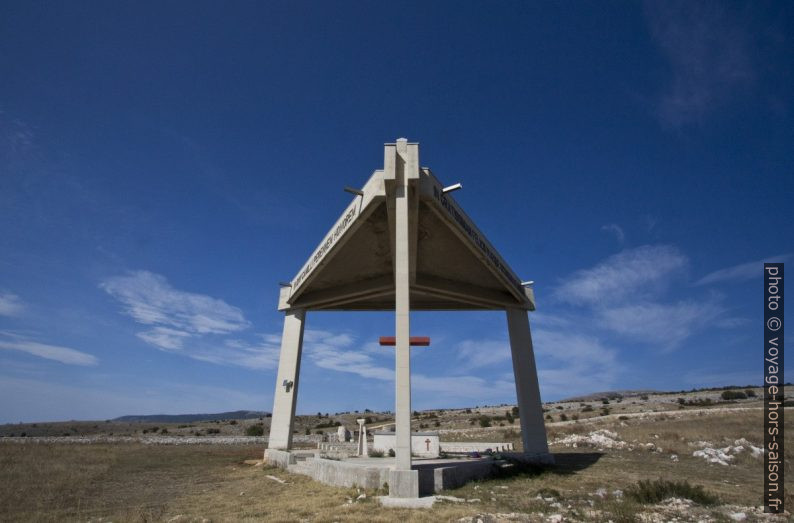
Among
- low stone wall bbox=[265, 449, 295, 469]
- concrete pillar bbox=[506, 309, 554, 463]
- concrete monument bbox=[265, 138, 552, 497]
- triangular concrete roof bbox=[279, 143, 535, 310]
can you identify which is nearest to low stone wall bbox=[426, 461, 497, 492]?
concrete monument bbox=[265, 138, 552, 497]

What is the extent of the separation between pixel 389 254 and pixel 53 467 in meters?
15.7

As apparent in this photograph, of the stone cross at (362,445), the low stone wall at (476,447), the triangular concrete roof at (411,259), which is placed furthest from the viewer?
the low stone wall at (476,447)

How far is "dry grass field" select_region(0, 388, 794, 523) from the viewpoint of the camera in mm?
8856

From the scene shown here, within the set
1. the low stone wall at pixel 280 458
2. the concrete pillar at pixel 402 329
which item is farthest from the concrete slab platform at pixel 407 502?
the low stone wall at pixel 280 458

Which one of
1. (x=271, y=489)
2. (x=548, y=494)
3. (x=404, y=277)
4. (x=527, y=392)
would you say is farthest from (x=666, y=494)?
(x=271, y=489)

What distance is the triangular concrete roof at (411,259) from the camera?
13906mm

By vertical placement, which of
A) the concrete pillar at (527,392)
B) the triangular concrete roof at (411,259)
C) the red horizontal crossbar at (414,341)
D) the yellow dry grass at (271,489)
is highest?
the triangular concrete roof at (411,259)

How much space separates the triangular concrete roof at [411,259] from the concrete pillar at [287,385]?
4.40 feet

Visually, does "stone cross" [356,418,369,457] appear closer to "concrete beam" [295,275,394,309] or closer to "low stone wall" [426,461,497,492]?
"concrete beam" [295,275,394,309]

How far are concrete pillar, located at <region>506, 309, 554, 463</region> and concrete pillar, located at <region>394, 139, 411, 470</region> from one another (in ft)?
30.2

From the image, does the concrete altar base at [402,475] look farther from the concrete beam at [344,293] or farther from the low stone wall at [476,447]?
the concrete beam at [344,293]

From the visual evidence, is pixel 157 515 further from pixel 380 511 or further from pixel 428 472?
pixel 428 472

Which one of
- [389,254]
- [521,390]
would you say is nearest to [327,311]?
[389,254]

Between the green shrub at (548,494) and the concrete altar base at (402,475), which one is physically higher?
the concrete altar base at (402,475)
